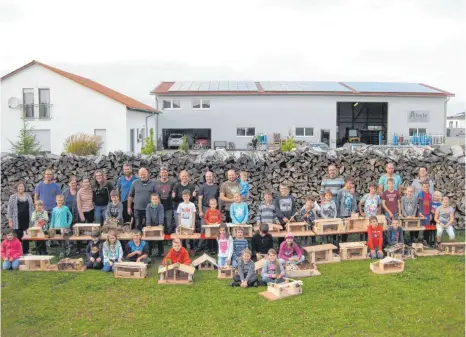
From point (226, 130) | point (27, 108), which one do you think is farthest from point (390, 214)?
point (226, 130)

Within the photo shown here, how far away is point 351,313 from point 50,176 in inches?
290

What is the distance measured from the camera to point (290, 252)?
9.57 m

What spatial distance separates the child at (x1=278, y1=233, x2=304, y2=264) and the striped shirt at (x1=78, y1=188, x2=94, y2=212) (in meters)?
4.49

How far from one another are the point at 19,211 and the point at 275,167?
6.48 m

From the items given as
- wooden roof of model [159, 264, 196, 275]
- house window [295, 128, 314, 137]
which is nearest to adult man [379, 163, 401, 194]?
wooden roof of model [159, 264, 196, 275]

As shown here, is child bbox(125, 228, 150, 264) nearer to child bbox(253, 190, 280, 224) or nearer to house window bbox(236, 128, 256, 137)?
child bbox(253, 190, 280, 224)

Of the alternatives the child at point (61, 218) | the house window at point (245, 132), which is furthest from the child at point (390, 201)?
the house window at point (245, 132)

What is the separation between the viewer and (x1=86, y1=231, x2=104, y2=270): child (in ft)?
32.6

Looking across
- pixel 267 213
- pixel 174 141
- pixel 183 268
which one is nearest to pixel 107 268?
pixel 183 268

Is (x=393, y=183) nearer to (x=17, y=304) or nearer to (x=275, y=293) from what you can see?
(x=275, y=293)

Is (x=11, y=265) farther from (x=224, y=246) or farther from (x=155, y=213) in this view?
(x=224, y=246)

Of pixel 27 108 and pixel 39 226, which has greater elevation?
pixel 27 108

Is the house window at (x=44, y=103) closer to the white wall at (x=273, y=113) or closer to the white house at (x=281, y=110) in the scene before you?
the white house at (x=281, y=110)

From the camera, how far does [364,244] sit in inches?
412
